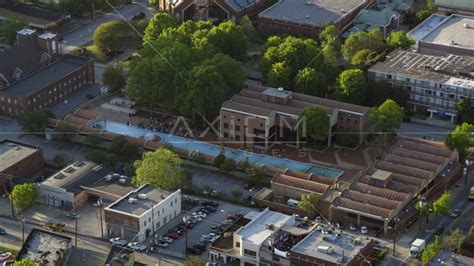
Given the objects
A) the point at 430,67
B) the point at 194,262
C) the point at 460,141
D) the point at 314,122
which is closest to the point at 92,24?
the point at 314,122

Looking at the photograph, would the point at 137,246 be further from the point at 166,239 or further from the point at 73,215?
the point at 73,215

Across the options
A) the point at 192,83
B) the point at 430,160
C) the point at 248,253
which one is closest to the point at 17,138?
the point at 192,83

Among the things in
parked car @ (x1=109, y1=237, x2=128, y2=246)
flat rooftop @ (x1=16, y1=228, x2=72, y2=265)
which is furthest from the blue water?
flat rooftop @ (x1=16, y1=228, x2=72, y2=265)

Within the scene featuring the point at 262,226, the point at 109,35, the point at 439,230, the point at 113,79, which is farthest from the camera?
the point at 109,35

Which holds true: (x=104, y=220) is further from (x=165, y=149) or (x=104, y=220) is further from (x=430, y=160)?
(x=430, y=160)

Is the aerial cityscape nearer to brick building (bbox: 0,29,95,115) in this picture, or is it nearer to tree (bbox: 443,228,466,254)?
tree (bbox: 443,228,466,254)
